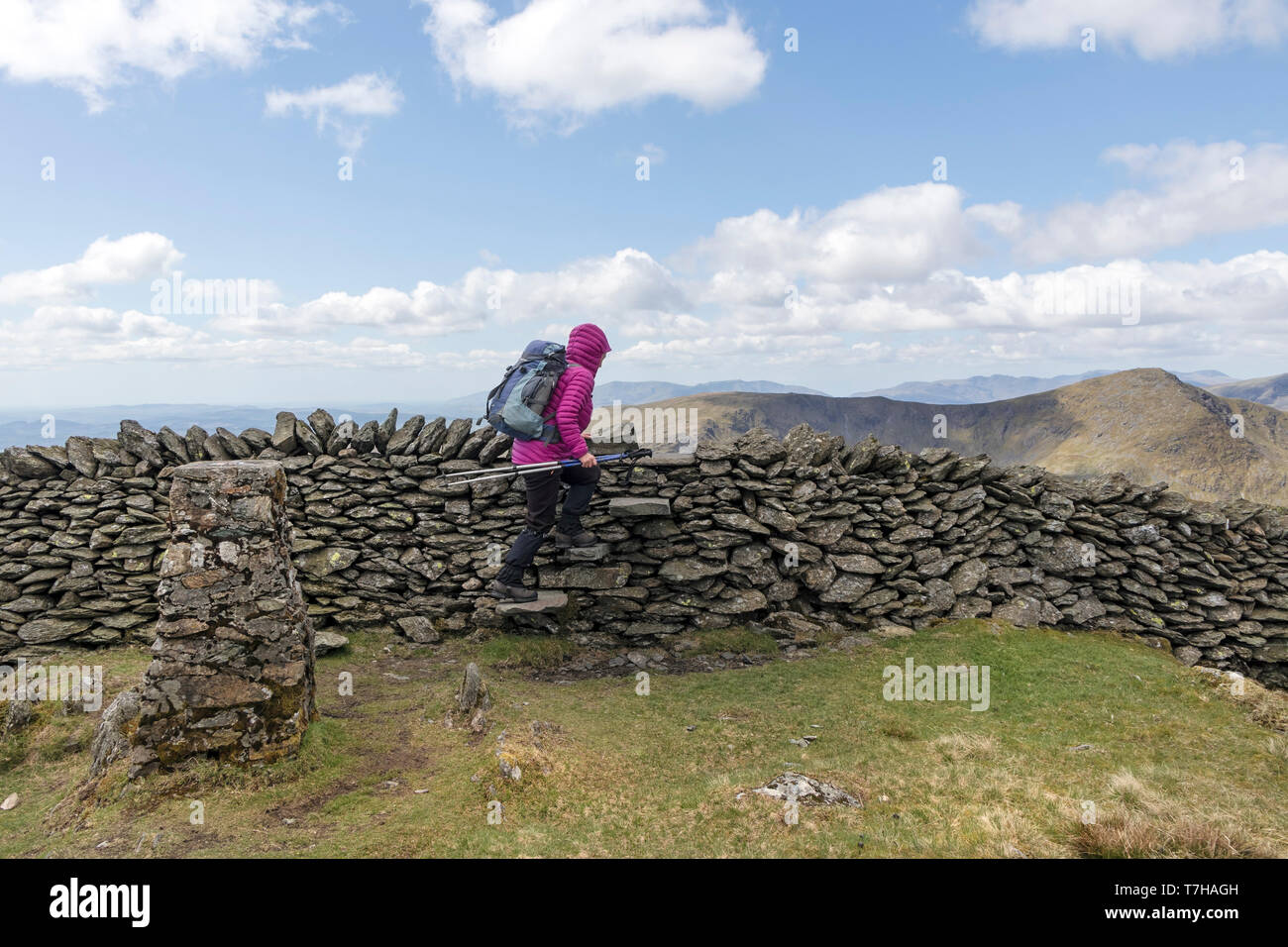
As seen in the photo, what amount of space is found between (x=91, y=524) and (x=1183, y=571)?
72.7 ft

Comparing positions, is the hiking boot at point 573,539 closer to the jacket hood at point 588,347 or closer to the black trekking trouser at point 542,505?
the black trekking trouser at point 542,505

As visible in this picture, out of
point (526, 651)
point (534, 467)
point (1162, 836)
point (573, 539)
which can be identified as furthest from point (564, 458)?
point (1162, 836)

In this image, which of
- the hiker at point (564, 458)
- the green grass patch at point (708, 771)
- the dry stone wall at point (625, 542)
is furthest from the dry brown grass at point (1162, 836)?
the hiker at point (564, 458)

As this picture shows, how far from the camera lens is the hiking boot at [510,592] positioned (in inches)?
462

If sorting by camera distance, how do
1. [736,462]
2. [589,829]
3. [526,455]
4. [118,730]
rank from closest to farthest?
[589,829]
[118,730]
[526,455]
[736,462]

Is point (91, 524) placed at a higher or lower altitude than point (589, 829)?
higher

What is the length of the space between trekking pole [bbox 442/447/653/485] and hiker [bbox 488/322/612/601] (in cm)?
14

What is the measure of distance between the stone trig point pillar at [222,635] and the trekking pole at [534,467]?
4.19 m

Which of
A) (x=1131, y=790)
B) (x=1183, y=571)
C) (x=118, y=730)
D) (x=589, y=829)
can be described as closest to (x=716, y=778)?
(x=589, y=829)

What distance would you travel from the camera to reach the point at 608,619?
12688 millimetres

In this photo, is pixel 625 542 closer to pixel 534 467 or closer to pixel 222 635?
pixel 534 467

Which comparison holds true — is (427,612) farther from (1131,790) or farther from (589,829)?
(1131,790)

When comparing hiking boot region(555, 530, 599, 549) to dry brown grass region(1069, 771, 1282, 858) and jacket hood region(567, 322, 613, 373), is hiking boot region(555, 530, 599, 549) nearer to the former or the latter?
jacket hood region(567, 322, 613, 373)

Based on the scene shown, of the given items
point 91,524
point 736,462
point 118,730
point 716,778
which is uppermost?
point 736,462
